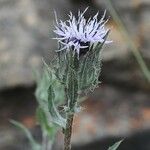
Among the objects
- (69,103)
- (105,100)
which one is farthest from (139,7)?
(69,103)

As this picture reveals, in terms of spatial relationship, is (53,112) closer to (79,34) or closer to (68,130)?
(68,130)

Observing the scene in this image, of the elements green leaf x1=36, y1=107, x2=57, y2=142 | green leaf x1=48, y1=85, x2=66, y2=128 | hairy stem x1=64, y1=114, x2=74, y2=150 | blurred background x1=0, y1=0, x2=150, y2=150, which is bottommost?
hairy stem x1=64, y1=114, x2=74, y2=150

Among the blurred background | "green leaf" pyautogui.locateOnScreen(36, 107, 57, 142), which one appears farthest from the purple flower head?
the blurred background

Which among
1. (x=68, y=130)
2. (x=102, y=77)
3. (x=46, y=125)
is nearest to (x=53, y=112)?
(x=68, y=130)

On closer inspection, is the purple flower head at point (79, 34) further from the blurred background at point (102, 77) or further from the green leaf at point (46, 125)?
the blurred background at point (102, 77)

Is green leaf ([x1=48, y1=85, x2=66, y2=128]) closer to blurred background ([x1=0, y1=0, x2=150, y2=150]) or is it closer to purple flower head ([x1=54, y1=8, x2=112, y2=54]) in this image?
purple flower head ([x1=54, y1=8, x2=112, y2=54])

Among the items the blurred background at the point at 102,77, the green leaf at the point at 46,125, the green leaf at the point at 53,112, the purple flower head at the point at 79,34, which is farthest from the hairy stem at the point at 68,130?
the blurred background at the point at 102,77

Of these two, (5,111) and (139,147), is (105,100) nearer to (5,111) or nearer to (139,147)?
(139,147)
